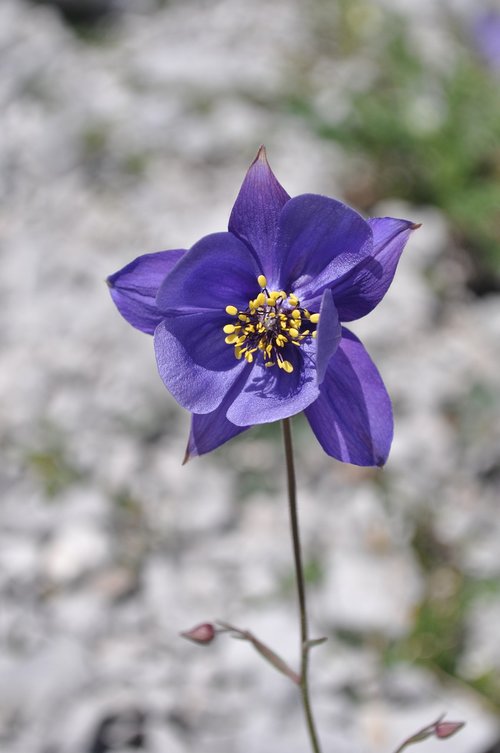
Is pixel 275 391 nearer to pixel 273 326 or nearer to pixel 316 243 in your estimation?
pixel 273 326

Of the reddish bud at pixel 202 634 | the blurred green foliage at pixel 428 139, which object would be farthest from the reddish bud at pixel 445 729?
the blurred green foliage at pixel 428 139

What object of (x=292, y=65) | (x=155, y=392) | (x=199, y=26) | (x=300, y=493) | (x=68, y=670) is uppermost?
(x=199, y=26)

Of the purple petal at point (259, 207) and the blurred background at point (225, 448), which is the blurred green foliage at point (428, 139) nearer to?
the blurred background at point (225, 448)

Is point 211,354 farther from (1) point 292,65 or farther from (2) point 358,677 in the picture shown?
(1) point 292,65

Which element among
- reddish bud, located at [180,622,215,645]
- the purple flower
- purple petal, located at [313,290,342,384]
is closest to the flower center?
purple petal, located at [313,290,342,384]

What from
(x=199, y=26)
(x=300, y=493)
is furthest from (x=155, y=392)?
(x=199, y=26)

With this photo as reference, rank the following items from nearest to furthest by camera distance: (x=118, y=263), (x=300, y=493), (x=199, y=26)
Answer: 1. (x=300, y=493)
2. (x=118, y=263)
3. (x=199, y=26)
